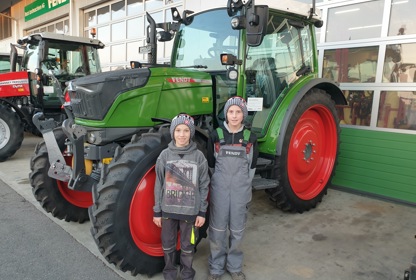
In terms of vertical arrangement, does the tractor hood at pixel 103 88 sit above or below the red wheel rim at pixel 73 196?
A: above

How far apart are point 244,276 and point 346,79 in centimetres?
333

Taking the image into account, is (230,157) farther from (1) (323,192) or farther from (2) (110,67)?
(2) (110,67)

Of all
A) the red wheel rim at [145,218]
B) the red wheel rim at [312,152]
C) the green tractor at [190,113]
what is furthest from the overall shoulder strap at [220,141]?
the red wheel rim at [312,152]

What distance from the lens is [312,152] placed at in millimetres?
3959

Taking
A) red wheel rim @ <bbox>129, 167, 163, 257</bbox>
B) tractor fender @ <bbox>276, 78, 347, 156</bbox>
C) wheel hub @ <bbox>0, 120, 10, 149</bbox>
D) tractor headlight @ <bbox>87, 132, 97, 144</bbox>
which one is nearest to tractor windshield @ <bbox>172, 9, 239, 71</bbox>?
tractor fender @ <bbox>276, 78, 347, 156</bbox>

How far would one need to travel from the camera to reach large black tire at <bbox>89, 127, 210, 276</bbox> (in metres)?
2.35

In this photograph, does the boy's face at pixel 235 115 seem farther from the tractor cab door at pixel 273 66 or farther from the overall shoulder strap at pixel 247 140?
the tractor cab door at pixel 273 66

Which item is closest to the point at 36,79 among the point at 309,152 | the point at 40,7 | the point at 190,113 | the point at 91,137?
the point at 91,137

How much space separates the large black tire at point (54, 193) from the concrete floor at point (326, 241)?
0.15m

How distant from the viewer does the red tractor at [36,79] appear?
6363 millimetres

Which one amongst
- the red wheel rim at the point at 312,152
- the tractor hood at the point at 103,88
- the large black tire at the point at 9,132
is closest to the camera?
the tractor hood at the point at 103,88

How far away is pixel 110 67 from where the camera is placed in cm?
1041

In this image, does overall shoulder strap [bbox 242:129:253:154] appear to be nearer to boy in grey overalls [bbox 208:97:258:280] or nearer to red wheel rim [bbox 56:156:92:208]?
boy in grey overalls [bbox 208:97:258:280]

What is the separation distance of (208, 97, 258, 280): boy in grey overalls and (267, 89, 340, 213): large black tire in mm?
1045
